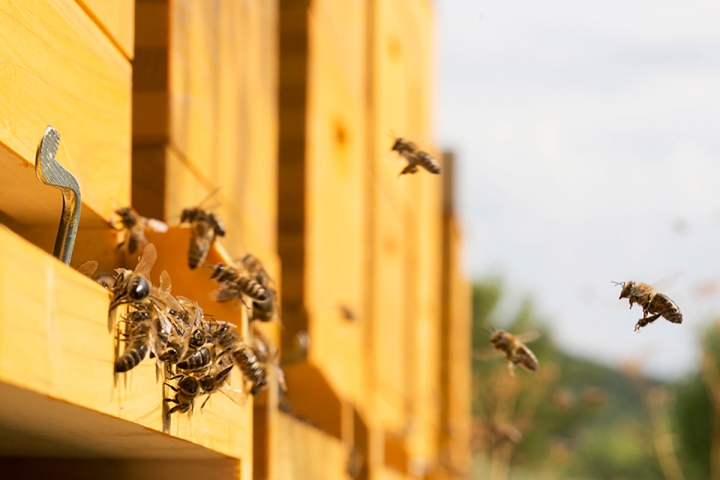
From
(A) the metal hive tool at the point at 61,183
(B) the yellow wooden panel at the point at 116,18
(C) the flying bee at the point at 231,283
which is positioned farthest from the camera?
(C) the flying bee at the point at 231,283

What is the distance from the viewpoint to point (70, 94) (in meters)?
2.92

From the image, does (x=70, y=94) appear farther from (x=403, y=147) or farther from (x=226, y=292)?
(x=403, y=147)

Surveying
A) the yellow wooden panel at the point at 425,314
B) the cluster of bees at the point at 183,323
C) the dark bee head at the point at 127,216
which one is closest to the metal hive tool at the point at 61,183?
the cluster of bees at the point at 183,323

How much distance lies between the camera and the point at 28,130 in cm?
259

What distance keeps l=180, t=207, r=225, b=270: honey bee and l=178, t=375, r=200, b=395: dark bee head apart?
2.96ft

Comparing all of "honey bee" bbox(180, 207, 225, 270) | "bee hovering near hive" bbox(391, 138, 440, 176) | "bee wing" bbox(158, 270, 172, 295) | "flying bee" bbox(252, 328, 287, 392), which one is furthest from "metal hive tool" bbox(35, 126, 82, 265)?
"bee hovering near hive" bbox(391, 138, 440, 176)

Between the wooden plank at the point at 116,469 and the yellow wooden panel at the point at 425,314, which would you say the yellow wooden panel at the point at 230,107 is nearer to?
the wooden plank at the point at 116,469

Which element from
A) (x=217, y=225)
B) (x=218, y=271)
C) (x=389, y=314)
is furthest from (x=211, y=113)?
(x=389, y=314)

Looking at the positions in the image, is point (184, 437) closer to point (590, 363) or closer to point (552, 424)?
point (552, 424)

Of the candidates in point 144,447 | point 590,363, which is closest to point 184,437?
point 144,447

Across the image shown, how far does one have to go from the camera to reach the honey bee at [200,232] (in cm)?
337

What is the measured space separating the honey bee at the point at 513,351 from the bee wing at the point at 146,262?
8.91 ft

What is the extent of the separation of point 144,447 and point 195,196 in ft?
6.93

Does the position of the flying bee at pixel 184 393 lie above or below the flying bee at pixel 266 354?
below
